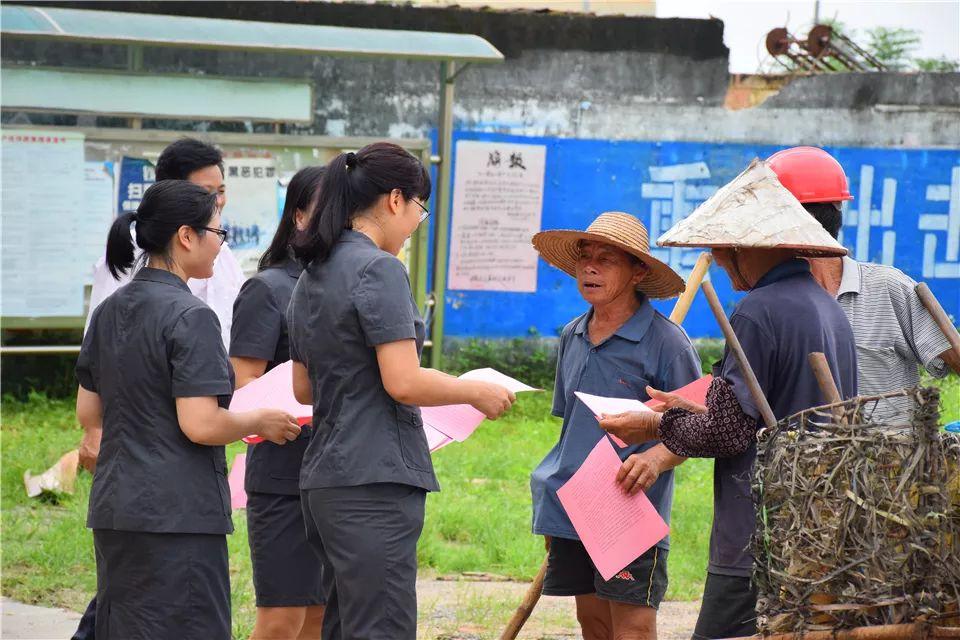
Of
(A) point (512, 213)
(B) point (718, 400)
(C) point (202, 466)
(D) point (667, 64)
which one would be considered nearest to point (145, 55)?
(A) point (512, 213)

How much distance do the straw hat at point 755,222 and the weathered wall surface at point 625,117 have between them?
25.6ft

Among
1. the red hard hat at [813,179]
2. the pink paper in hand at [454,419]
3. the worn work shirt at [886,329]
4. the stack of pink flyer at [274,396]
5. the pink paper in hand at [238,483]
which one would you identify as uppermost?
the red hard hat at [813,179]

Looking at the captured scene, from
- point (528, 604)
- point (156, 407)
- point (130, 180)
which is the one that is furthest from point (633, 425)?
point (130, 180)

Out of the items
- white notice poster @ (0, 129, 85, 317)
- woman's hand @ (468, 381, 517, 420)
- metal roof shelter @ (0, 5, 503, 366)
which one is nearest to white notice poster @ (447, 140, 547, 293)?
metal roof shelter @ (0, 5, 503, 366)

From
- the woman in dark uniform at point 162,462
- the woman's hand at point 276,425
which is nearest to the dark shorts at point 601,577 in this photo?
the woman's hand at point 276,425

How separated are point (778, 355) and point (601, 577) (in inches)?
43.7

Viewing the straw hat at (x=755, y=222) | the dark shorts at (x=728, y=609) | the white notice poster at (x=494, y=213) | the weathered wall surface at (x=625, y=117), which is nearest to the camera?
the straw hat at (x=755, y=222)

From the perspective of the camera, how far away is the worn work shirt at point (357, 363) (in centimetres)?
317

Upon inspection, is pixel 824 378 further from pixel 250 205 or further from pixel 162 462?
pixel 250 205

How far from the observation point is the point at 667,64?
36.9 ft

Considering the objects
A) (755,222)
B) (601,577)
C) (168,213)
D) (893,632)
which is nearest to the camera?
(893,632)

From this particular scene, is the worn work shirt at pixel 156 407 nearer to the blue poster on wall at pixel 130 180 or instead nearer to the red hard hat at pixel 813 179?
the red hard hat at pixel 813 179

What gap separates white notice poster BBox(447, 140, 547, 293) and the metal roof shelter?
48 centimetres

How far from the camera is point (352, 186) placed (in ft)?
11.0
